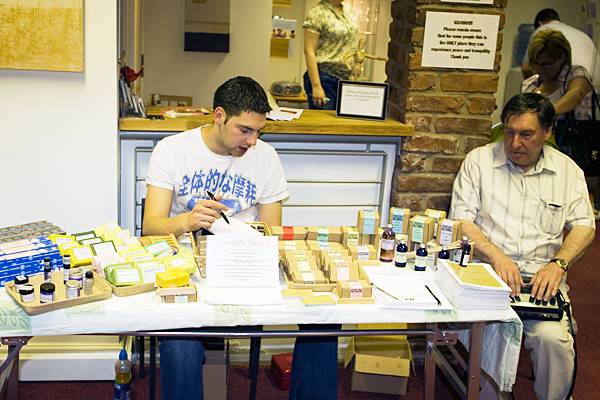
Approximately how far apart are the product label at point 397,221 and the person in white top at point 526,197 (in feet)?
1.22

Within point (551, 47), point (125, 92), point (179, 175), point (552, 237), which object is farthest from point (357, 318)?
point (551, 47)

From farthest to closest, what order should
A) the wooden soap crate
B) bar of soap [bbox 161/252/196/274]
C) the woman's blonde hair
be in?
the woman's blonde hair, bar of soap [bbox 161/252/196/274], the wooden soap crate

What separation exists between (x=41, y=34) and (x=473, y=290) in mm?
1711

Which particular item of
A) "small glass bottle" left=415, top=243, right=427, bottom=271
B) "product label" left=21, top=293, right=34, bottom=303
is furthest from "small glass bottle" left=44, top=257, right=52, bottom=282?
"small glass bottle" left=415, top=243, right=427, bottom=271

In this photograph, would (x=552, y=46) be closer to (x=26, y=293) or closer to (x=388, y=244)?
(x=388, y=244)

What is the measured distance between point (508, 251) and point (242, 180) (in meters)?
1.04

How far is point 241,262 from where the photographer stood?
2152 millimetres

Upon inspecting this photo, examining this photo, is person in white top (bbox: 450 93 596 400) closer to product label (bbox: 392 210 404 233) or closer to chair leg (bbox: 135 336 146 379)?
product label (bbox: 392 210 404 233)

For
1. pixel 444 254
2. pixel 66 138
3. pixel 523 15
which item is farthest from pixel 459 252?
pixel 523 15

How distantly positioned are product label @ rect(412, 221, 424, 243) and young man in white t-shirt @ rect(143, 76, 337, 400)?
17.1 inches

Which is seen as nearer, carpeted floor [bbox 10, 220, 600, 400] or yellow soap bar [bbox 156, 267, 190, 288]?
yellow soap bar [bbox 156, 267, 190, 288]

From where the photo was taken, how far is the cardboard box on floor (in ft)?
9.74

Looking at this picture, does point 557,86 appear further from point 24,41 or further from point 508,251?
point 24,41

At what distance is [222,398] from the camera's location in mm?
2590
